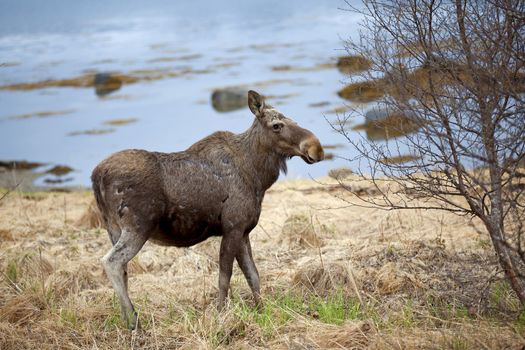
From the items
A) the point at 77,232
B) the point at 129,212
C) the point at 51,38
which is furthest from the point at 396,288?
the point at 51,38

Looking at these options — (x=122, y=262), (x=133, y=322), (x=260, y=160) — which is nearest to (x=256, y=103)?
(x=260, y=160)

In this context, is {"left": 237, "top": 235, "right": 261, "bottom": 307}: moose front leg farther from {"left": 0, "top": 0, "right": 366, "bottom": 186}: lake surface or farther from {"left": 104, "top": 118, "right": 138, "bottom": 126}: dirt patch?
{"left": 104, "top": 118, "right": 138, "bottom": 126}: dirt patch

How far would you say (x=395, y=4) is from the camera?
776cm

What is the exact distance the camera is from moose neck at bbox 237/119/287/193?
827cm

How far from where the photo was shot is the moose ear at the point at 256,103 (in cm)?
814

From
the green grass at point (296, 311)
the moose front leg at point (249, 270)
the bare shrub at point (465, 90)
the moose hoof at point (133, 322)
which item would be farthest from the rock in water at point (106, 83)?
the bare shrub at point (465, 90)

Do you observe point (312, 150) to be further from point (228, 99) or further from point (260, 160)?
point (228, 99)

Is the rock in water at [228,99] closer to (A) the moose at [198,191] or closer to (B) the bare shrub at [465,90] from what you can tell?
(A) the moose at [198,191]

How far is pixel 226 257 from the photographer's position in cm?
809

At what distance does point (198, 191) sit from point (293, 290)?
→ 158 centimetres

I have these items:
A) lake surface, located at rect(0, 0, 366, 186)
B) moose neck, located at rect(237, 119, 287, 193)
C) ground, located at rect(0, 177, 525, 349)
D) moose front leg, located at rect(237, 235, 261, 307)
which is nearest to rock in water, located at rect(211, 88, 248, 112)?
lake surface, located at rect(0, 0, 366, 186)

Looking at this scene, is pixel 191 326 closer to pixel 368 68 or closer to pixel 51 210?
pixel 368 68

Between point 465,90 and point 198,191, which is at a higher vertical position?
point 465,90

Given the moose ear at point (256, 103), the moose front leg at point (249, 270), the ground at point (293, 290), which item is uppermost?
the moose ear at point (256, 103)
